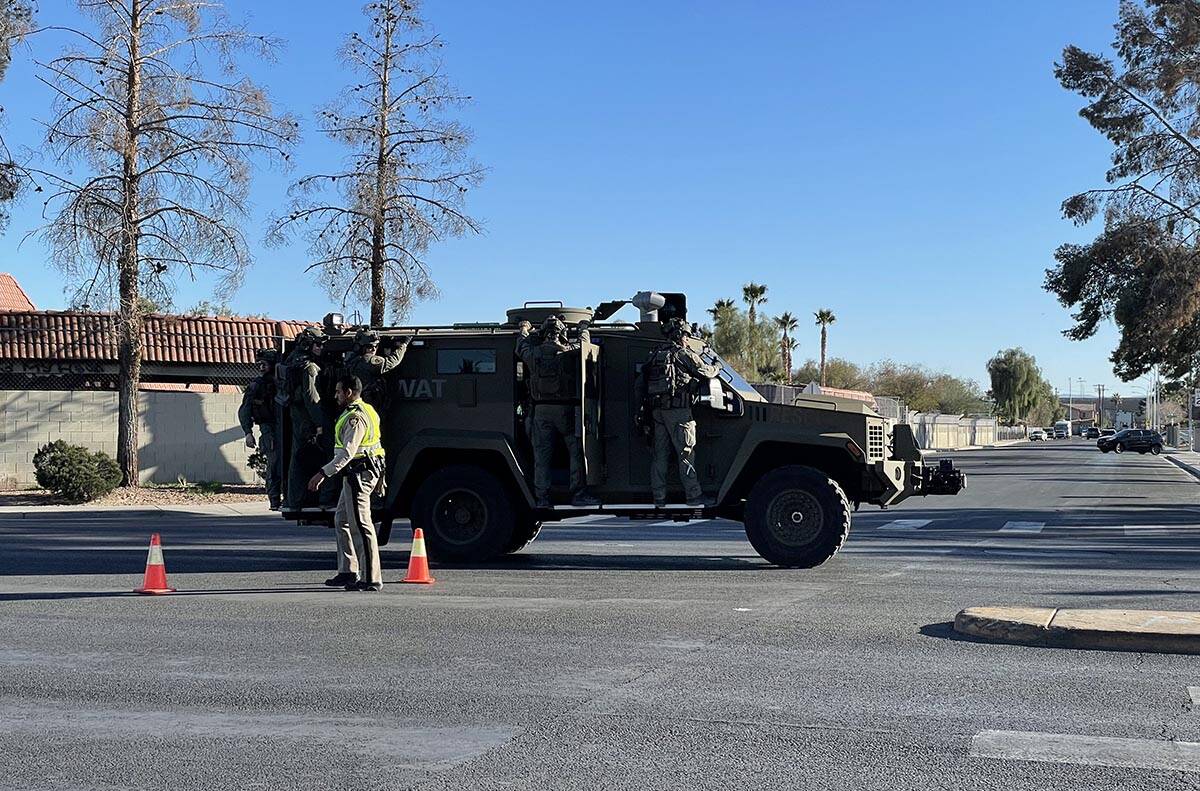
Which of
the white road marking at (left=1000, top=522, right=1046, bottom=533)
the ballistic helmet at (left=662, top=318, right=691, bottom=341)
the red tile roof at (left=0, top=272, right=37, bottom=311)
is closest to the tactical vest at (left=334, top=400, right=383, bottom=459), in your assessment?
the ballistic helmet at (left=662, top=318, right=691, bottom=341)

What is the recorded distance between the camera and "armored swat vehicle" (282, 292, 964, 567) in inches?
511

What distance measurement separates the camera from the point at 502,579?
12.2m

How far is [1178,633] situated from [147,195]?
22781 mm

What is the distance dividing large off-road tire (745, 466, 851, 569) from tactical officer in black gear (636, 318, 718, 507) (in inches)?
24.1

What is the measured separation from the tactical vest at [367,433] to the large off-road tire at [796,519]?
385 centimetres

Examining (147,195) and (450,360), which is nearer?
(450,360)

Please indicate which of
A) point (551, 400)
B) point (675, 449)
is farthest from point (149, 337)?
point (675, 449)

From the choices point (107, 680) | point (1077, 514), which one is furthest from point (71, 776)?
point (1077, 514)

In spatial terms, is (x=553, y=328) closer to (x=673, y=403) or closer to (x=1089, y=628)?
(x=673, y=403)

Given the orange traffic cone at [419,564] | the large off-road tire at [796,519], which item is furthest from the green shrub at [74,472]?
the large off-road tire at [796,519]

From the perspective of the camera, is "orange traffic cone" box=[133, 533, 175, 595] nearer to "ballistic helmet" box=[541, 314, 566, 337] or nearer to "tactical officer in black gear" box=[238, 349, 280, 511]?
"tactical officer in black gear" box=[238, 349, 280, 511]

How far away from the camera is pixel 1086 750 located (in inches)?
224

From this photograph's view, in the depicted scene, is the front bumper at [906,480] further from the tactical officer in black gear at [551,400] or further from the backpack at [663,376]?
the tactical officer in black gear at [551,400]

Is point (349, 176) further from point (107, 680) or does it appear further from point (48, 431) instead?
point (107, 680)
